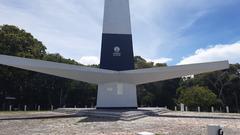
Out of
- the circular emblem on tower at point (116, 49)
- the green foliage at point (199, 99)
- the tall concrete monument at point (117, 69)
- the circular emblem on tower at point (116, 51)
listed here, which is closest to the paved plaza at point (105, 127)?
the tall concrete monument at point (117, 69)

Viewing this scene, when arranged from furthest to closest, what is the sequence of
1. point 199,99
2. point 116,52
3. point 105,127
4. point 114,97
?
point 199,99 → point 116,52 → point 114,97 → point 105,127

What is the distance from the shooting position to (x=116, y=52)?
2247cm

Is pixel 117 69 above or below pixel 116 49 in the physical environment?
below

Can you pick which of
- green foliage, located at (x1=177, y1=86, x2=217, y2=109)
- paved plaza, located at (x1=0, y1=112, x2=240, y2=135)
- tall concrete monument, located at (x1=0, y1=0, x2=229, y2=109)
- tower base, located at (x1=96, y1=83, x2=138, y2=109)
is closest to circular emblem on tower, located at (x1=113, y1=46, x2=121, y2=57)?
tall concrete monument, located at (x1=0, y1=0, x2=229, y2=109)

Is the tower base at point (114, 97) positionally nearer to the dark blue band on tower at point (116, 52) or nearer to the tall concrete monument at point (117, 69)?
the tall concrete monument at point (117, 69)

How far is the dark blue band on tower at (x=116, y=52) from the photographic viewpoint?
2228 centimetres

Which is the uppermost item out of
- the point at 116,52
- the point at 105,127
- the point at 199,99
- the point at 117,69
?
the point at 116,52

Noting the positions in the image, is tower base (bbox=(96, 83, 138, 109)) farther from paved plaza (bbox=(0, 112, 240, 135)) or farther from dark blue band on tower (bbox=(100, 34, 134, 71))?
paved plaza (bbox=(0, 112, 240, 135))

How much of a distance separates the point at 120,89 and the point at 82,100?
26.6 metres

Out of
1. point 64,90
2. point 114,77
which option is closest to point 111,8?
point 114,77

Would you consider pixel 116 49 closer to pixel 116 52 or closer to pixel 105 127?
pixel 116 52

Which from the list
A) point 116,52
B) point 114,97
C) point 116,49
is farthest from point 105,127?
point 116,49

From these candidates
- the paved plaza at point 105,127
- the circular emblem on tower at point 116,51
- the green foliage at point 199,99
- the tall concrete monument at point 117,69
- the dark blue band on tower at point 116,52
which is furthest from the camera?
the green foliage at point 199,99

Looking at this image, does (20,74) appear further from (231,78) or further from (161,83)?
(231,78)
